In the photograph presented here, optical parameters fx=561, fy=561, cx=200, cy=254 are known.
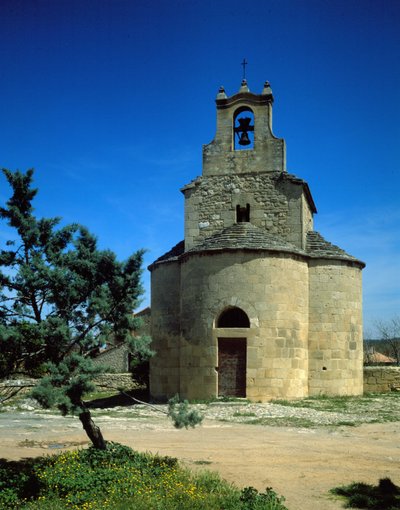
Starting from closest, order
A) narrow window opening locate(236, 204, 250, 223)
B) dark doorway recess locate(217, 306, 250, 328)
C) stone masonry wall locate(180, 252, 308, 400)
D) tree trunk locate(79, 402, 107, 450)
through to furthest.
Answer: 1. tree trunk locate(79, 402, 107, 450)
2. stone masonry wall locate(180, 252, 308, 400)
3. dark doorway recess locate(217, 306, 250, 328)
4. narrow window opening locate(236, 204, 250, 223)

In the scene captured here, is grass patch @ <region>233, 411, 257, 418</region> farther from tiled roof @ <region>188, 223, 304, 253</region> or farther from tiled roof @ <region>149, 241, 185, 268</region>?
tiled roof @ <region>149, 241, 185, 268</region>

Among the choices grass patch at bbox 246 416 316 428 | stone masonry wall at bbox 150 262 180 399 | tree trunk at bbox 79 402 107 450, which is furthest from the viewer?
stone masonry wall at bbox 150 262 180 399

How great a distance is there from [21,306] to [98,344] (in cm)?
128

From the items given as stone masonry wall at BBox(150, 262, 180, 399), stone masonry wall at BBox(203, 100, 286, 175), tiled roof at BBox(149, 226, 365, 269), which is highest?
stone masonry wall at BBox(203, 100, 286, 175)

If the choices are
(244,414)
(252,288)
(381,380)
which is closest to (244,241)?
(252,288)

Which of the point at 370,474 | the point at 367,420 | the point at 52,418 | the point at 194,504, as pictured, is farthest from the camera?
the point at 52,418

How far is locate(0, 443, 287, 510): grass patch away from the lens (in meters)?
7.25

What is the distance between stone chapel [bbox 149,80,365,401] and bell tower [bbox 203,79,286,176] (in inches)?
1.5

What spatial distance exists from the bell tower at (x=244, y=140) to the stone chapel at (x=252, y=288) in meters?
0.04

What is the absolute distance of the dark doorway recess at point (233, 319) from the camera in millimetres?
18312

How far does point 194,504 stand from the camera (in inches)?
284

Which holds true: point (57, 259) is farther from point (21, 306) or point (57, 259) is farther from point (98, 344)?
point (98, 344)

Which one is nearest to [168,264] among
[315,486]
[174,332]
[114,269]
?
[174,332]

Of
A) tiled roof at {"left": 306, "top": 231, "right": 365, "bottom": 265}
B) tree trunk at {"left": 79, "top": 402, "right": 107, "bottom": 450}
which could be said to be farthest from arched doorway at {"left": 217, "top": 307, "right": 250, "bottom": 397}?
tree trunk at {"left": 79, "top": 402, "right": 107, "bottom": 450}
